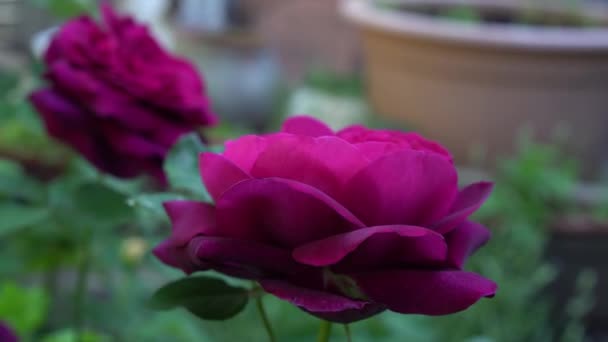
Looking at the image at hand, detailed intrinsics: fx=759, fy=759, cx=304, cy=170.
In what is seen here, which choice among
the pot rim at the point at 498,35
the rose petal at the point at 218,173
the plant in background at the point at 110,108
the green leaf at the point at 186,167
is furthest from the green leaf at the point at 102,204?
the pot rim at the point at 498,35

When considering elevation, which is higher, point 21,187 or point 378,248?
point 378,248

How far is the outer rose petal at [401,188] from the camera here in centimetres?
30

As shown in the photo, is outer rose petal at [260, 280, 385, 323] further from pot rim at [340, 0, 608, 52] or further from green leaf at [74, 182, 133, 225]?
pot rim at [340, 0, 608, 52]

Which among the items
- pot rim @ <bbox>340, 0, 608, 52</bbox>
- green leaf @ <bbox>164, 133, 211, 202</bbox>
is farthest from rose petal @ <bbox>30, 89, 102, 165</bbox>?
pot rim @ <bbox>340, 0, 608, 52</bbox>

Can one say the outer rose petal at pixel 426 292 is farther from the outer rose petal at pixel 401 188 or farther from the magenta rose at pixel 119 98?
the magenta rose at pixel 119 98

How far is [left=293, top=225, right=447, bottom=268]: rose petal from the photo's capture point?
289 millimetres

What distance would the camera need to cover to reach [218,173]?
32 centimetres

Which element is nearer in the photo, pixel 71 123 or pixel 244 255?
pixel 244 255

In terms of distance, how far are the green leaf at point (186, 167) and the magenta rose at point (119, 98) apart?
0.08 metres

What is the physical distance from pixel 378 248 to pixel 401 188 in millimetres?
26

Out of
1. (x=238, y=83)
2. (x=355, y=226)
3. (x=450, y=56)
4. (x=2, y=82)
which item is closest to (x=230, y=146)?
(x=355, y=226)

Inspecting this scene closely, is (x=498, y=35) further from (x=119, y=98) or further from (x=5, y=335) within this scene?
(x=5, y=335)

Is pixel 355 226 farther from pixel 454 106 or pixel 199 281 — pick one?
pixel 454 106

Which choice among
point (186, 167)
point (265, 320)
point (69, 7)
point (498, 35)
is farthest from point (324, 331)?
point (498, 35)
